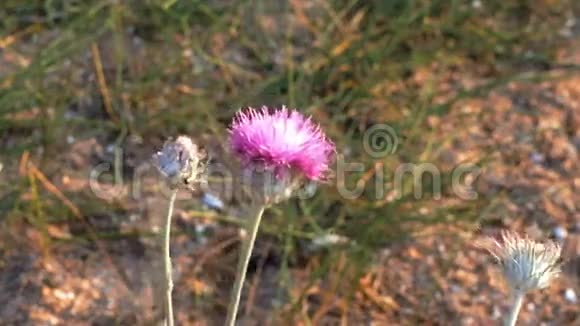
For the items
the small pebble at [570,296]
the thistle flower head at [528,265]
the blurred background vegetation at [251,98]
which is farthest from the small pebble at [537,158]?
the thistle flower head at [528,265]

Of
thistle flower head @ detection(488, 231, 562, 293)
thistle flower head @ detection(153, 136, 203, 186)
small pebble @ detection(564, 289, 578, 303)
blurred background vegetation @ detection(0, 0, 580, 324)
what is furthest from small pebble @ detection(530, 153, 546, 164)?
thistle flower head @ detection(153, 136, 203, 186)

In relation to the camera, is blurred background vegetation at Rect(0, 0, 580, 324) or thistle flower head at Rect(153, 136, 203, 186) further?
blurred background vegetation at Rect(0, 0, 580, 324)

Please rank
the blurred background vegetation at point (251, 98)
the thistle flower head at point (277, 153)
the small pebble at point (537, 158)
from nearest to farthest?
the thistle flower head at point (277, 153) < the blurred background vegetation at point (251, 98) < the small pebble at point (537, 158)

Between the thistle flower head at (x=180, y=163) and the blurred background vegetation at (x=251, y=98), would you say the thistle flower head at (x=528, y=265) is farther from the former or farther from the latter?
the blurred background vegetation at (x=251, y=98)

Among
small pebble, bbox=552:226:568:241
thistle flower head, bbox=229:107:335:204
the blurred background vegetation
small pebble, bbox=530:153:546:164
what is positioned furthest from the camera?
small pebble, bbox=530:153:546:164

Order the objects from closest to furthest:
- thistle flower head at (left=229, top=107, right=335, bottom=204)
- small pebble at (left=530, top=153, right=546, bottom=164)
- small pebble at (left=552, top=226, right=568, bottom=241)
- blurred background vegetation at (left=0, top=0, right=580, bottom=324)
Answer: thistle flower head at (left=229, top=107, right=335, bottom=204) → blurred background vegetation at (left=0, top=0, right=580, bottom=324) → small pebble at (left=552, top=226, right=568, bottom=241) → small pebble at (left=530, top=153, right=546, bottom=164)

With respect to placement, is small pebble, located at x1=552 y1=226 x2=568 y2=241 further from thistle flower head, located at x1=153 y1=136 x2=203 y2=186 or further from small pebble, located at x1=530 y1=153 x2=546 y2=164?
thistle flower head, located at x1=153 y1=136 x2=203 y2=186

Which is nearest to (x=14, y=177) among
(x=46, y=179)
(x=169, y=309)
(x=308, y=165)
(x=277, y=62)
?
(x=46, y=179)
